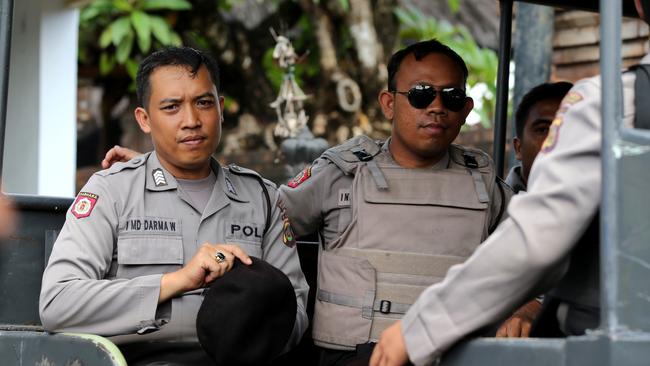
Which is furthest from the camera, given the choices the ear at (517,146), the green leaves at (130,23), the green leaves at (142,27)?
the green leaves at (130,23)

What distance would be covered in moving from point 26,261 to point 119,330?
1.44ft

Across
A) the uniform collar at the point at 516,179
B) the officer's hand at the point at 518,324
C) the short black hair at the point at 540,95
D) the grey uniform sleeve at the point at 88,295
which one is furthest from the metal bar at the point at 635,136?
the short black hair at the point at 540,95

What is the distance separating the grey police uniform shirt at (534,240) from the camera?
1860 mm

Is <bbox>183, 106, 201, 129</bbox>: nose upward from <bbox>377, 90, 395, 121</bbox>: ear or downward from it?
downward

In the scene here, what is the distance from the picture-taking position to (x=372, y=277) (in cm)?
306

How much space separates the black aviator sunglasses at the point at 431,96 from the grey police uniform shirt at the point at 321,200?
0.20 m

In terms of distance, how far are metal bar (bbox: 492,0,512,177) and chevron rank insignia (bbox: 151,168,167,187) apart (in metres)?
1.41

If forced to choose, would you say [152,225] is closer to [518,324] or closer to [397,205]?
[397,205]

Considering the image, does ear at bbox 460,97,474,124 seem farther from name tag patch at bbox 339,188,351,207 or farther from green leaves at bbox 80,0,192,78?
green leaves at bbox 80,0,192,78

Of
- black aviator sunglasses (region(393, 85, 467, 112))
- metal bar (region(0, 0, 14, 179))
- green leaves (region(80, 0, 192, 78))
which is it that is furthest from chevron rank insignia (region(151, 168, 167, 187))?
green leaves (region(80, 0, 192, 78))

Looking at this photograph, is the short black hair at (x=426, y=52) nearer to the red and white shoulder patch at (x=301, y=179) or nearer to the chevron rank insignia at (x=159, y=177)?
the red and white shoulder patch at (x=301, y=179)

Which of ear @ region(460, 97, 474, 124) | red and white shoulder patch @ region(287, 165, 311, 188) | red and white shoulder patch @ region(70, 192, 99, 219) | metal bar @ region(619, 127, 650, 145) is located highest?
ear @ region(460, 97, 474, 124)

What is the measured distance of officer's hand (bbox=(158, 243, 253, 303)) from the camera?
8.57ft

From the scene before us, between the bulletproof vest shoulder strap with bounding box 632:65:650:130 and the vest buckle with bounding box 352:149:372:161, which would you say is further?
the vest buckle with bounding box 352:149:372:161
